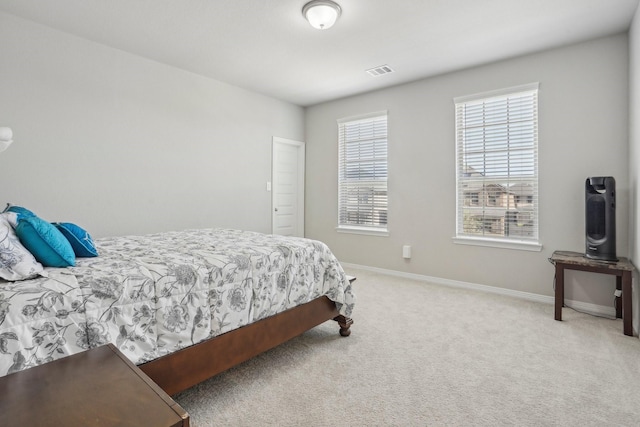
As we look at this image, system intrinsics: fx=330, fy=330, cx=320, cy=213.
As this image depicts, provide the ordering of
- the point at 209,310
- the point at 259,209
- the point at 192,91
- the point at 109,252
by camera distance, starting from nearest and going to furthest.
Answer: the point at 209,310, the point at 109,252, the point at 192,91, the point at 259,209

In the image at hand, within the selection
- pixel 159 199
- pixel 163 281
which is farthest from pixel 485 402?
pixel 159 199

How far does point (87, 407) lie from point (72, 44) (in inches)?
141

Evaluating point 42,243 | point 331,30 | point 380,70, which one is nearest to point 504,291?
point 380,70

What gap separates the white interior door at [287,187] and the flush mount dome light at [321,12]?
8.13ft

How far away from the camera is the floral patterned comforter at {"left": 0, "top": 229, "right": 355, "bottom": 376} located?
4.13 ft

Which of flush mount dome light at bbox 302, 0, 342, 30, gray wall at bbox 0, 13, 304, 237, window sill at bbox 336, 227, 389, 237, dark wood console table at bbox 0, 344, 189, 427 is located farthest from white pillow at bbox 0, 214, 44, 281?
window sill at bbox 336, 227, 389, 237

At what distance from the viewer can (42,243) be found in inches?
62.6

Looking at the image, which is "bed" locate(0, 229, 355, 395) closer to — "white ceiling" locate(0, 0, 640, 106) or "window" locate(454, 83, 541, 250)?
"white ceiling" locate(0, 0, 640, 106)

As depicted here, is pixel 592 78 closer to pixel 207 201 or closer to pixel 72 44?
pixel 207 201

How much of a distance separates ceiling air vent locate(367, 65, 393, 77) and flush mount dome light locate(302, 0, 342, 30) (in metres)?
1.30

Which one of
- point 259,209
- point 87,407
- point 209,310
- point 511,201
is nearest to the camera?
point 87,407

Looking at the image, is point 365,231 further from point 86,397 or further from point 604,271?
point 86,397

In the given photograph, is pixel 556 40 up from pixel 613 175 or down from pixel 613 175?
up

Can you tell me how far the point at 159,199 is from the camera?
380 cm
